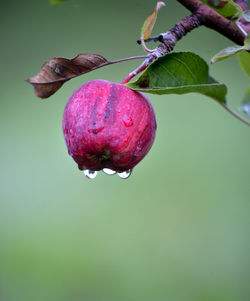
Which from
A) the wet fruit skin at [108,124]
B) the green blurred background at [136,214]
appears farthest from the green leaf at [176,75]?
the green blurred background at [136,214]

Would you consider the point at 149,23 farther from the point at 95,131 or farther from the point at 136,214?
the point at 136,214

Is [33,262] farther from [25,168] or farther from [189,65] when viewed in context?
[189,65]

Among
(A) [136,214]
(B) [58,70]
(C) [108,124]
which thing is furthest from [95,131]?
(A) [136,214]

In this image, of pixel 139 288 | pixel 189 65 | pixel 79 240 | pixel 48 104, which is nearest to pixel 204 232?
pixel 139 288

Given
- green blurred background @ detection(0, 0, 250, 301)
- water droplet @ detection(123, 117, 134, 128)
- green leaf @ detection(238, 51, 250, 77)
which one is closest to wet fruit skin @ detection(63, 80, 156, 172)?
water droplet @ detection(123, 117, 134, 128)

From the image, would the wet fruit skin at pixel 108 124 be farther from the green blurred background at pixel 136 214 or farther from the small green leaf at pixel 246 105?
the green blurred background at pixel 136 214

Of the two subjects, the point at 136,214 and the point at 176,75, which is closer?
the point at 176,75

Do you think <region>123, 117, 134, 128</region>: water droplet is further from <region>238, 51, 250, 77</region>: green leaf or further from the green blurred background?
the green blurred background
